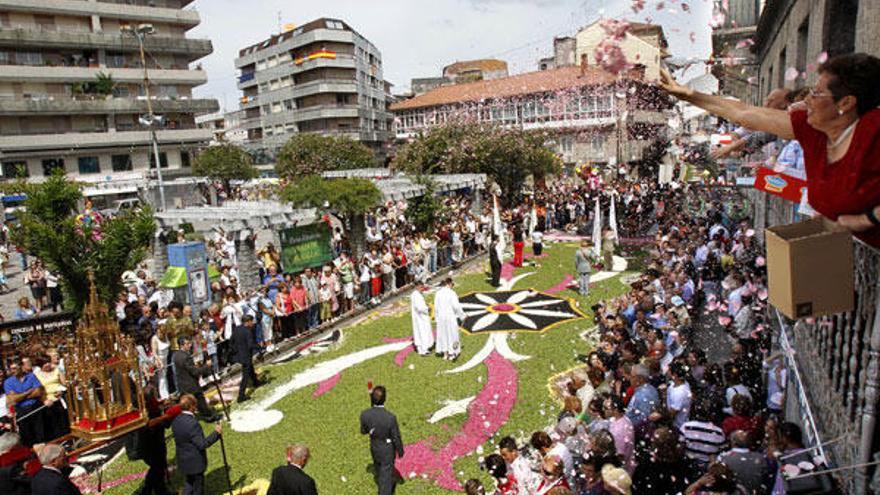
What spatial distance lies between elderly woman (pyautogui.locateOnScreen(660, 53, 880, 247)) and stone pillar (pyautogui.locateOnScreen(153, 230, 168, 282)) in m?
23.2

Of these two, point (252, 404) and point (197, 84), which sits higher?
point (197, 84)

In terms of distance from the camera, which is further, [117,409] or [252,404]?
[252,404]

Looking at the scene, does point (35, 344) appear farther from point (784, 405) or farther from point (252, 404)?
point (784, 405)

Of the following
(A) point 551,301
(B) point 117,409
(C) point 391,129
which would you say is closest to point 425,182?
(A) point 551,301

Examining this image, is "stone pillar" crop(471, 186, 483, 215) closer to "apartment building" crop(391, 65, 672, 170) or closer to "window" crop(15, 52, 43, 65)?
"apartment building" crop(391, 65, 672, 170)

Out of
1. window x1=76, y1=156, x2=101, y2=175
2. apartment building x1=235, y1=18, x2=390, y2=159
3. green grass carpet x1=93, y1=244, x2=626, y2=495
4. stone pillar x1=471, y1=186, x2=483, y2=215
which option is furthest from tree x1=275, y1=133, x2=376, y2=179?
green grass carpet x1=93, y1=244, x2=626, y2=495

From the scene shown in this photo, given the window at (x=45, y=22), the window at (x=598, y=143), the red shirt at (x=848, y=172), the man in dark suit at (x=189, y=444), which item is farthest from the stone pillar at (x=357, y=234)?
the window at (x=45, y=22)

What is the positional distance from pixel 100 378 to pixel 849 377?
8.53 meters

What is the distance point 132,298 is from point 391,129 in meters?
74.7

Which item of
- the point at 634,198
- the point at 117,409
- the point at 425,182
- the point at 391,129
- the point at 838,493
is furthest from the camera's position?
the point at 391,129

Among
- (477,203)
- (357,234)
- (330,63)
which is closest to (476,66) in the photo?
(330,63)

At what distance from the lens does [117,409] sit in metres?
8.04

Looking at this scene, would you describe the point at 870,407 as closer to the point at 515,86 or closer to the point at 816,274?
the point at 816,274

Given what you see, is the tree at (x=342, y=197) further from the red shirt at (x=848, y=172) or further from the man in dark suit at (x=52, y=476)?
the red shirt at (x=848, y=172)
